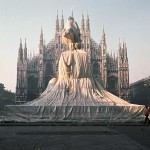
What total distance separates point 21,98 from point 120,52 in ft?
76.0

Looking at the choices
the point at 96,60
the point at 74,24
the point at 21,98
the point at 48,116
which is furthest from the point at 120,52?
the point at 48,116

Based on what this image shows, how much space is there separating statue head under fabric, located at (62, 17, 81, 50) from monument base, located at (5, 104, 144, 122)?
620cm

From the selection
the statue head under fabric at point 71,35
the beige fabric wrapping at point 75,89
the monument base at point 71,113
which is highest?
the statue head under fabric at point 71,35

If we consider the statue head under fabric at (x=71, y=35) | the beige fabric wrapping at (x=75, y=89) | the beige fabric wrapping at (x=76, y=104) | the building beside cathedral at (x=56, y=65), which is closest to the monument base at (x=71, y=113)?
the beige fabric wrapping at (x=76, y=104)

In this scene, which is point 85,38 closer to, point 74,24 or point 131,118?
point 74,24

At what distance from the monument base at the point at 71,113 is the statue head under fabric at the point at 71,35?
20.3 ft

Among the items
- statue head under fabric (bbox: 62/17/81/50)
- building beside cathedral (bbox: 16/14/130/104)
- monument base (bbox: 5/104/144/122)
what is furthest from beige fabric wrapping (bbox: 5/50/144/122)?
building beside cathedral (bbox: 16/14/130/104)

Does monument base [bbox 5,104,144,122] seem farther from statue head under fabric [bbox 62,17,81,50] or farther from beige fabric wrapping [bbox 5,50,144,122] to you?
statue head under fabric [bbox 62,17,81,50]

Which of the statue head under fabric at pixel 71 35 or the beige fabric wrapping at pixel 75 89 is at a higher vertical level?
the statue head under fabric at pixel 71 35

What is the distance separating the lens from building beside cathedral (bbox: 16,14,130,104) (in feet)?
223

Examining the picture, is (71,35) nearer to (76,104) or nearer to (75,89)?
(75,89)

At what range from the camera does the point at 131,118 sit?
2053 centimetres

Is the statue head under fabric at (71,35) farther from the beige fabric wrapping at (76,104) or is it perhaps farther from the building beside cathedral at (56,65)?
the building beside cathedral at (56,65)

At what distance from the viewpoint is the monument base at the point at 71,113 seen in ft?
65.1
